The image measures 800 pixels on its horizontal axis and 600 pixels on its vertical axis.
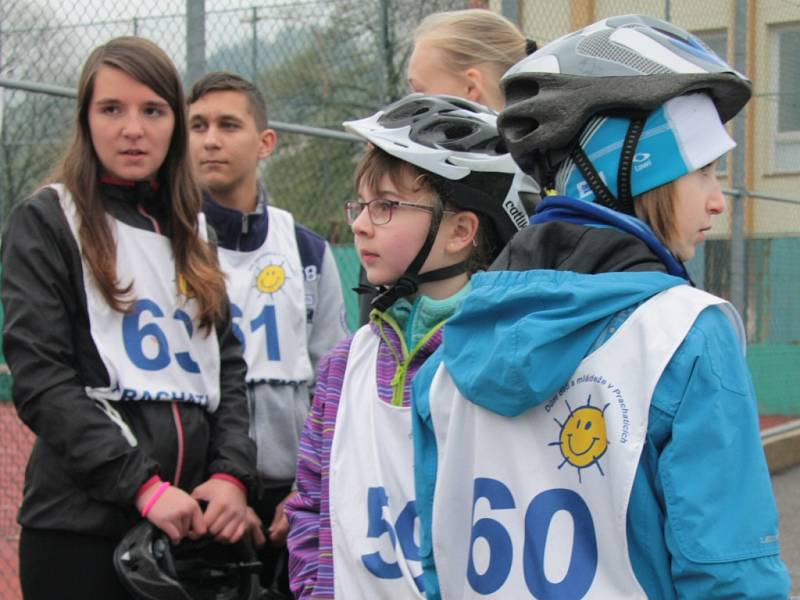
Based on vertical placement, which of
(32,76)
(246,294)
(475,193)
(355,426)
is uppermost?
(32,76)

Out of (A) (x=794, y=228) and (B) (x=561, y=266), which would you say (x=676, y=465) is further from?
(A) (x=794, y=228)

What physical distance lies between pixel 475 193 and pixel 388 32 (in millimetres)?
3480

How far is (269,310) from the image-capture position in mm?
3625

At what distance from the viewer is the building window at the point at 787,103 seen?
779 cm

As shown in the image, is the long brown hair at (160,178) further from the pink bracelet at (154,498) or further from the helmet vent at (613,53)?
the helmet vent at (613,53)

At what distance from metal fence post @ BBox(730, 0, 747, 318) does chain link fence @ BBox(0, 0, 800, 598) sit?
0.01 m

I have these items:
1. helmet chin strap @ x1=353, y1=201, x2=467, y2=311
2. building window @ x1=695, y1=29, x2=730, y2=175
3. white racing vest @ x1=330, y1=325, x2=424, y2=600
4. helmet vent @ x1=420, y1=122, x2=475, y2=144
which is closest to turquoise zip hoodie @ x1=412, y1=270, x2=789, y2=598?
white racing vest @ x1=330, y1=325, x2=424, y2=600

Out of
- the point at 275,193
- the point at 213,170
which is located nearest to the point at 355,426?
the point at 213,170

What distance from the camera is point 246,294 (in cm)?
362

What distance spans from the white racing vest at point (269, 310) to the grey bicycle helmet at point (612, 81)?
5.78 ft

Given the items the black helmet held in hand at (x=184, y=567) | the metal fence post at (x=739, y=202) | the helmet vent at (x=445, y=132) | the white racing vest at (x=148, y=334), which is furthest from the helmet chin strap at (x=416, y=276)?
the metal fence post at (x=739, y=202)

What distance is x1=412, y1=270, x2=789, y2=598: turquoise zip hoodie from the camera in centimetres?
158

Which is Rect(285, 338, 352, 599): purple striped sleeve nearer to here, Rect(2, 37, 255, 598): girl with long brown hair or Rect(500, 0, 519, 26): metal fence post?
Rect(2, 37, 255, 598): girl with long brown hair

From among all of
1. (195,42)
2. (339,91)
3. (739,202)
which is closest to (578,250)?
(195,42)
